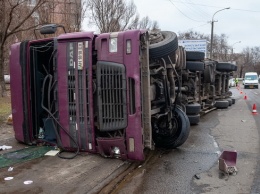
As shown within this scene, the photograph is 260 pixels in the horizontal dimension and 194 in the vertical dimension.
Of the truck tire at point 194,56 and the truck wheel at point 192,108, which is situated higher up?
the truck tire at point 194,56

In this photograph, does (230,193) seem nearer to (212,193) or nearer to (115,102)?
(212,193)

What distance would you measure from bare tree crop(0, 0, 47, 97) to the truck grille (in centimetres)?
1178

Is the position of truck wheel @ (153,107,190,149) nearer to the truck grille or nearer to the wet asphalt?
the wet asphalt

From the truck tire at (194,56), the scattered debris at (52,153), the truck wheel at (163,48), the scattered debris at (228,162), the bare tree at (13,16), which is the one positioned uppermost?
the bare tree at (13,16)

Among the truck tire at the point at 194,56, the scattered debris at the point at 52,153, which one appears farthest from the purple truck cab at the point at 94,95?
the truck tire at the point at 194,56

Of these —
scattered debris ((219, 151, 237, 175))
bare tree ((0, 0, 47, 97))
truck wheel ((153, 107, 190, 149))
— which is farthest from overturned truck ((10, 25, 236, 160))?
bare tree ((0, 0, 47, 97))

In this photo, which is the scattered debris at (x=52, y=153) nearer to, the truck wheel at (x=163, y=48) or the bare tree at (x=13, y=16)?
the truck wheel at (x=163, y=48)

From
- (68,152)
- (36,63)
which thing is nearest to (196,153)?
(68,152)

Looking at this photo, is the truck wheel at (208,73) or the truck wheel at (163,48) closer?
the truck wheel at (163,48)

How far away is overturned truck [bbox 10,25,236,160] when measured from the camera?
501 cm

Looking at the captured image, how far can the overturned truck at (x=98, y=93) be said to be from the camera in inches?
197

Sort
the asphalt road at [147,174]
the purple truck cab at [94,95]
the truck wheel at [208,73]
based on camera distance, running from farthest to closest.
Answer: the truck wheel at [208,73] < the purple truck cab at [94,95] < the asphalt road at [147,174]

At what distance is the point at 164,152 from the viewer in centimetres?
608

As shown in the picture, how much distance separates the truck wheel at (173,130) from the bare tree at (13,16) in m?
11.8
